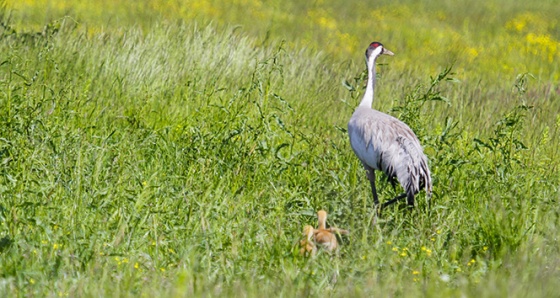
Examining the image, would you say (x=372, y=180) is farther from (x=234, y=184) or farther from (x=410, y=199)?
(x=234, y=184)

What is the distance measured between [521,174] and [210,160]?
2.32 meters

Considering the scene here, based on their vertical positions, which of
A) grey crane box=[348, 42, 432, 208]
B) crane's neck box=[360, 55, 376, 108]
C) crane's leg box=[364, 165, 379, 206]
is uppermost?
crane's neck box=[360, 55, 376, 108]

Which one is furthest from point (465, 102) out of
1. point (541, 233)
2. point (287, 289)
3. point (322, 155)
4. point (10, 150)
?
point (287, 289)

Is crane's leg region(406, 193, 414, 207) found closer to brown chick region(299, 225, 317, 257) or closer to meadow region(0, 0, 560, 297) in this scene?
meadow region(0, 0, 560, 297)

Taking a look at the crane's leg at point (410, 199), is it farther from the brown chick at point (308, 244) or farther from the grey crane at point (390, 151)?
the brown chick at point (308, 244)

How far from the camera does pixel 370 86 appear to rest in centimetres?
728

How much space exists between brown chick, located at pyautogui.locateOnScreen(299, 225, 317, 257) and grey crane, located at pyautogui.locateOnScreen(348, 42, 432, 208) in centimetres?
98

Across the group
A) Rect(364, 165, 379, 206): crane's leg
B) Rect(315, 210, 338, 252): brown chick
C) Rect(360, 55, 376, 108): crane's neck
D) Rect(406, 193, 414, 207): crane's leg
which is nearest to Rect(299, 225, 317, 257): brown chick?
Rect(315, 210, 338, 252): brown chick

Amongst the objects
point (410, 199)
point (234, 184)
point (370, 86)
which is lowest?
point (234, 184)

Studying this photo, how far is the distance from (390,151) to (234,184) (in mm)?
1145

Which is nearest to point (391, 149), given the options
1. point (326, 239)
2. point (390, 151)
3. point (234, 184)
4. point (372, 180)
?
point (390, 151)

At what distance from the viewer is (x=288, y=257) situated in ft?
16.2

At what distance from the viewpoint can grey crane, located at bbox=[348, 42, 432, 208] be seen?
247 inches

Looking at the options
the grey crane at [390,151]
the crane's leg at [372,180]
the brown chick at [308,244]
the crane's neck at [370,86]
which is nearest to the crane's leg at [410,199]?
the grey crane at [390,151]
